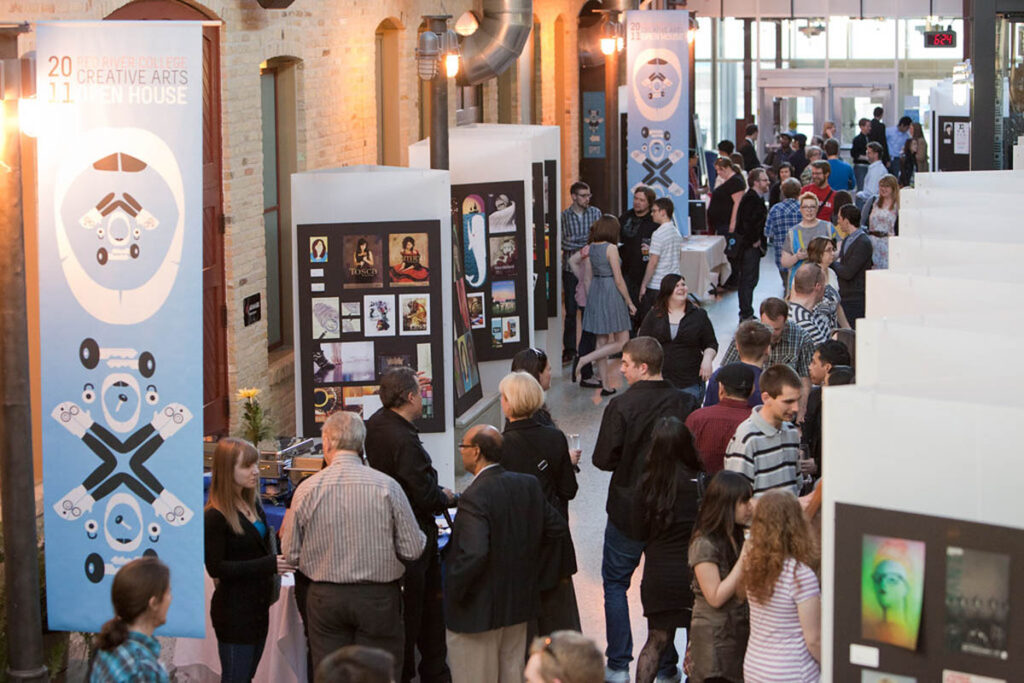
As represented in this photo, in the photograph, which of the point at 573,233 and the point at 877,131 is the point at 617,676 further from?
the point at 877,131

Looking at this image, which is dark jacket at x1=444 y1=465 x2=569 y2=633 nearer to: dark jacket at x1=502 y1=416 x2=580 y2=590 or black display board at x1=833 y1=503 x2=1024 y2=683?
dark jacket at x1=502 y1=416 x2=580 y2=590

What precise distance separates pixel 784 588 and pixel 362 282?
4732mm

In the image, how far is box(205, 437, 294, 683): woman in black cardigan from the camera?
19.6 ft

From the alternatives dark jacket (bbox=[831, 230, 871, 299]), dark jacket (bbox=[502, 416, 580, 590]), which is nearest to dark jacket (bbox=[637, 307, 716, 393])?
dark jacket (bbox=[502, 416, 580, 590])

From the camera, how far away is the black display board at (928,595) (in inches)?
150

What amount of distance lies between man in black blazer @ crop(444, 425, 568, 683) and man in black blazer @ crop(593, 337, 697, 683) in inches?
28.7

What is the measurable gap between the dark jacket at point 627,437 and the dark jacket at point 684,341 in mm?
2428

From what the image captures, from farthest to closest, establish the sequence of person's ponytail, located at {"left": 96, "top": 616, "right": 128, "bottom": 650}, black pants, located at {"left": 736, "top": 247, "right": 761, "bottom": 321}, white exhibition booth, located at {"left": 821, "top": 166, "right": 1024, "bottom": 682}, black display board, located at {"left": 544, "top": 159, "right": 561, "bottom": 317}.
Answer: black pants, located at {"left": 736, "top": 247, "right": 761, "bottom": 321} < black display board, located at {"left": 544, "top": 159, "right": 561, "bottom": 317} < person's ponytail, located at {"left": 96, "top": 616, "right": 128, "bottom": 650} < white exhibition booth, located at {"left": 821, "top": 166, "right": 1024, "bottom": 682}

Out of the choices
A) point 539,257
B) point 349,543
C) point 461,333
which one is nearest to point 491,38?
point 539,257

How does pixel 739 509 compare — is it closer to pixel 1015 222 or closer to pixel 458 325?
pixel 1015 222

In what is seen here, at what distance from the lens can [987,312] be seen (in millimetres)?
4617

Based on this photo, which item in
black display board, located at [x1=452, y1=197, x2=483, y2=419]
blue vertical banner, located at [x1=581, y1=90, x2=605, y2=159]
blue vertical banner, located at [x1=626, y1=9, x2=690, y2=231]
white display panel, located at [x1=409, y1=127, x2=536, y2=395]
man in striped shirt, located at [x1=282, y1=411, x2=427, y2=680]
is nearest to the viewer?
man in striped shirt, located at [x1=282, y1=411, x2=427, y2=680]

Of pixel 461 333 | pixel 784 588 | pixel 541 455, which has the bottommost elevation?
pixel 784 588

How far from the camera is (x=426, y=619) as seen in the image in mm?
6938
